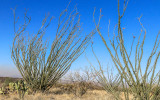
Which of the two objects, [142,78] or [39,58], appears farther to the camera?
[39,58]

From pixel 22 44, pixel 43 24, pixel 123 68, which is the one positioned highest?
pixel 43 24

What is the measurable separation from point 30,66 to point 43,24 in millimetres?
1785

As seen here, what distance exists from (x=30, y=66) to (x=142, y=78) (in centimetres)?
494

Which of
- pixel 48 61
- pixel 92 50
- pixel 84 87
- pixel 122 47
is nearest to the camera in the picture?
pixel 122 47

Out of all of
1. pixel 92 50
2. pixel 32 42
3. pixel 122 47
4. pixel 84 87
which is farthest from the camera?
pixel 84 87

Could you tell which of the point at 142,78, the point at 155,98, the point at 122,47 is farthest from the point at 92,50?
the point at 155,98

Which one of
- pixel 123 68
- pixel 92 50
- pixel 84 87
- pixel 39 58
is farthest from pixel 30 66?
pixel 123 68

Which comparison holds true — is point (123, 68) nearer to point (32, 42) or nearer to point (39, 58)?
point (39, 58)

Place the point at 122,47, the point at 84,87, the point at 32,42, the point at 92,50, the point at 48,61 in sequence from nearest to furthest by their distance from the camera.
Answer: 1. the point at 122,47
2. the point at 92,50
3. the point at 48,61
4. the point at 32,42
5. the point at 84,87

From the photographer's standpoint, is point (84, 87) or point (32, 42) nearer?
point (32, 42)

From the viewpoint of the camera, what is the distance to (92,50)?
2.61m

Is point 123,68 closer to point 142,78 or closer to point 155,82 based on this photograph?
point 142,78

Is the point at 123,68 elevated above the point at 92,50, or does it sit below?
below

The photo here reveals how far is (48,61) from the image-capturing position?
20.3 feet
